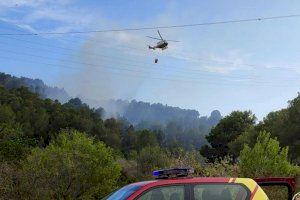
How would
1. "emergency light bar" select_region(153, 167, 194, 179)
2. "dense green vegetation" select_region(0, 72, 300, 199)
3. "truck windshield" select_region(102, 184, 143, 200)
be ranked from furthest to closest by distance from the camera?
"dense green vegetation" select_region(0, 72, 300, 199) < "emergency light bar" select_region(153, 167, 194, 179) < "truck windshield" select_region(102, 184, 143, 200)

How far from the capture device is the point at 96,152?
41375 millimetres

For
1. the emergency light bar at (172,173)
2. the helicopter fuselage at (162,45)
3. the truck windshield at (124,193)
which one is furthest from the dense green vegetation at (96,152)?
the emergency light bar at (172,173)

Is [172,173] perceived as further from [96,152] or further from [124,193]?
[96,152]

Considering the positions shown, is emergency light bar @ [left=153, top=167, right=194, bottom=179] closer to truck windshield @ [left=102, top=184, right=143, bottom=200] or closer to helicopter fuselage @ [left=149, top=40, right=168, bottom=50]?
truck windshield @ [left=102, top=184, right=143, bottom=200]

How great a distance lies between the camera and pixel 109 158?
41906mm

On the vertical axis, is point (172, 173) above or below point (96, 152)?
below

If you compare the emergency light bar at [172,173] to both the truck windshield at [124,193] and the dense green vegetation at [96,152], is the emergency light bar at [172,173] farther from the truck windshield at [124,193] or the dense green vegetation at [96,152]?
the dense green vegetation at [96,152]

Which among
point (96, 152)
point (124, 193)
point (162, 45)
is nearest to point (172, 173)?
point (124, 193)

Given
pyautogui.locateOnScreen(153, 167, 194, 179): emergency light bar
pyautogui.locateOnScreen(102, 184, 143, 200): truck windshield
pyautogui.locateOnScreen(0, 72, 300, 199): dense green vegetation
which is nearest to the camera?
pyautogui.locateOnScreen(102, 184, 143, 200): truck windshield

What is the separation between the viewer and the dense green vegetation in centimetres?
2564

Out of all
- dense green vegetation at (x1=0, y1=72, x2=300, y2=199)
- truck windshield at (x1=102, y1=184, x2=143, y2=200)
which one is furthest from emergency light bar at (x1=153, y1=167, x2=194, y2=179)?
dense green vegetation at (x1=0, y1=72, x2=300, y2=199)

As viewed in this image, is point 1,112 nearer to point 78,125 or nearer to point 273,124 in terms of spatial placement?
point 78,125

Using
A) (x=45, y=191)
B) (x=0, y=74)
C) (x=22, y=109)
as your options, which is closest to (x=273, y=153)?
(x=45, y=191)

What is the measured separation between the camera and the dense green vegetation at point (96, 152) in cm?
2564
